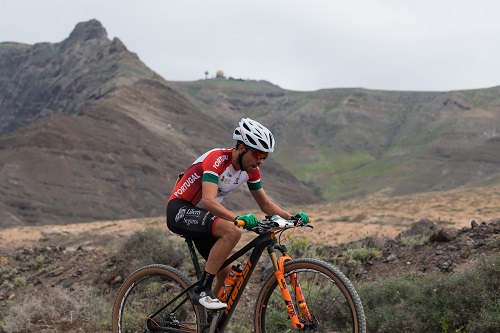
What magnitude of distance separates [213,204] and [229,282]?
0.82 m

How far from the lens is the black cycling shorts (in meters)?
4.63

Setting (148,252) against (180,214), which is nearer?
(180,214)

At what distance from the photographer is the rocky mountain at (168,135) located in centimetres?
5381

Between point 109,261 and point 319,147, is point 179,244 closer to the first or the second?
point 109,261

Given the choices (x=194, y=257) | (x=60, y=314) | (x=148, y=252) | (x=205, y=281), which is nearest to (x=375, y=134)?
(x=148, y=252)

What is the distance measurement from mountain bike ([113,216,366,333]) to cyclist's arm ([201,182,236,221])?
212 millimetres

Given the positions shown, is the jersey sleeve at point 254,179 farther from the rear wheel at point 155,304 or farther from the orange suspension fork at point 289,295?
the rear wheel at point 155,304

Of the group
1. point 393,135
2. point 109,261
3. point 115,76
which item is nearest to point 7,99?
point 115,76

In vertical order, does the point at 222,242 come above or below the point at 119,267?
above

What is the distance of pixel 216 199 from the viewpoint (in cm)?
458

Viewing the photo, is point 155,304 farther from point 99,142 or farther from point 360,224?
point 99,142

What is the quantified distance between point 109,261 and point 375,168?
91.6 m

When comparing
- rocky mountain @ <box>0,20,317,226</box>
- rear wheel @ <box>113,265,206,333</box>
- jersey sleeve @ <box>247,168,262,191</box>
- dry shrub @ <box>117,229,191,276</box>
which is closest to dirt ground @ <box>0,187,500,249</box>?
dry shrub @ <box>117,229,191,276</box>

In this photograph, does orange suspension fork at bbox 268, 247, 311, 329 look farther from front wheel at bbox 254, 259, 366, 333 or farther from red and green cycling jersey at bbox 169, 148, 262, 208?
red and green cycling jersey at bbox 169, 148, 262, 208
